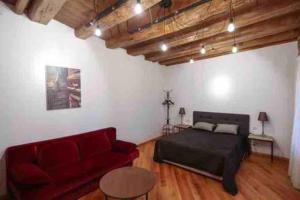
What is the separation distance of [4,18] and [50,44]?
25.4 inches

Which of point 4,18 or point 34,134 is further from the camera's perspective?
point 34,134

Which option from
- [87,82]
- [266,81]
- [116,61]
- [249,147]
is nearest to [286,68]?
[266,81]

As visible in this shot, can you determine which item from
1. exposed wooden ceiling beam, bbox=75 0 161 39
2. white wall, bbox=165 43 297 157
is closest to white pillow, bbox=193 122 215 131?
white wall, bbox=165 43 297 157

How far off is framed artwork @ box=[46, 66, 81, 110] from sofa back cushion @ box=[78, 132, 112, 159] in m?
0.70

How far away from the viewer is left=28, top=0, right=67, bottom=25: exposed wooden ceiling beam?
218 centimetres

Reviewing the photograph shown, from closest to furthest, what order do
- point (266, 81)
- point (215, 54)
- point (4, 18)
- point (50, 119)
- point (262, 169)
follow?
point (4, 18) → point (50, 119) → point (262, 169) → point (266, 81) → point (215, 54)

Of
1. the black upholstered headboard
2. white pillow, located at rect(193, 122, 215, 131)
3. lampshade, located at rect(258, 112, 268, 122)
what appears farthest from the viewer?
white pillow, located at rect(193, 122, 215, 131)

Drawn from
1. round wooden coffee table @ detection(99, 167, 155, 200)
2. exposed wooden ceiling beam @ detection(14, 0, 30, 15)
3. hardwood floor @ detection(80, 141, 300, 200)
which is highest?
exposed wooden ceiling beam @ detection(14, 0, 30, 15)

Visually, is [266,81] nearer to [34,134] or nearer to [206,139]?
[206,139]

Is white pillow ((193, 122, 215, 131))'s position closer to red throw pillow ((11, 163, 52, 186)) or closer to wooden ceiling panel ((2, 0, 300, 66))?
wooden ceiling panel ((2, 0, 300, 66))

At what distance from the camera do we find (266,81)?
3.96 metres

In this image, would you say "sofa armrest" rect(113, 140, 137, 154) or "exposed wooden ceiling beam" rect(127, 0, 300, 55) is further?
"sofa armrest" rect(113, 140, 137, 154)

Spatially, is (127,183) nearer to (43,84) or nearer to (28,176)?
(28,176)

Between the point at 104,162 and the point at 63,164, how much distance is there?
0.63 meters
